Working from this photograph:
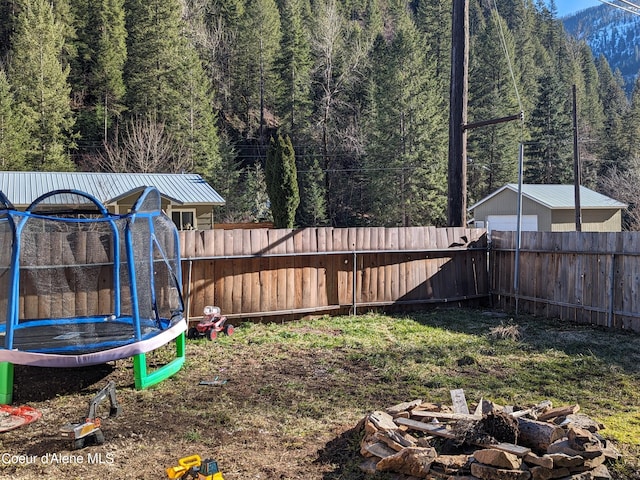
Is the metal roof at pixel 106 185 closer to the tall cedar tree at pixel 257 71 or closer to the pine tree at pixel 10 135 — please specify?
the pine tree at pixel 10 135

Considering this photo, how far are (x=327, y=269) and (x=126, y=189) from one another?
14.3 metres

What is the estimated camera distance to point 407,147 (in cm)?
3338

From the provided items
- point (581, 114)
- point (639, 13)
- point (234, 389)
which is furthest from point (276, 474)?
point (581, 114)

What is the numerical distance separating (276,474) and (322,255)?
6.18 metres

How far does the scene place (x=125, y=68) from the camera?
3869cm

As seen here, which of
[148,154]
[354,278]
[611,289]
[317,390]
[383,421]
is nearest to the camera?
[383,421]

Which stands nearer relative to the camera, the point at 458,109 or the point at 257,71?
the point at 458,109

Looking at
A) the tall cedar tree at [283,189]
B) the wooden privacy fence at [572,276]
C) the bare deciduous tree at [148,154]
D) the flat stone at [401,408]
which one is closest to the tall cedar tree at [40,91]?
the bare deciduous tree at [148,154]

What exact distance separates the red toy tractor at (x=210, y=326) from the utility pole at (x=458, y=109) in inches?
220

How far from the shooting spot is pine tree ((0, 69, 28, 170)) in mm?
27938

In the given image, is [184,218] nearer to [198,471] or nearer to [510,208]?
[510,208]

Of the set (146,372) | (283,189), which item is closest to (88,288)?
(146,372)

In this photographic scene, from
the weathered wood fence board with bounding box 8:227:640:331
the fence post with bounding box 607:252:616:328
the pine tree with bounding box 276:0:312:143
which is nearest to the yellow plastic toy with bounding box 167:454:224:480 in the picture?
the weathered wood fence board with bounding box 8:227:640:331

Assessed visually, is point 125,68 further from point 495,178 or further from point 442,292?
point 442,292
